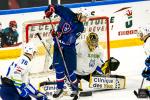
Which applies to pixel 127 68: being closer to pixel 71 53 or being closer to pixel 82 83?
pixel 82 83

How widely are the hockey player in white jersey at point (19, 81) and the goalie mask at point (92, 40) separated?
56.0 inches

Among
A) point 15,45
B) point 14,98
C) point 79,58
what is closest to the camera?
point 14,98

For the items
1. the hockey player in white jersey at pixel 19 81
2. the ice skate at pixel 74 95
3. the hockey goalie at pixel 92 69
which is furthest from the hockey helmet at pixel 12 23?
the hockey player in white jersey at pixel 19 81

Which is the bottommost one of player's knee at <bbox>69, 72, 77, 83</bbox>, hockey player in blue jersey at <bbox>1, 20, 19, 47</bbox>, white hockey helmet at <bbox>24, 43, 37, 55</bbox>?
player's knee at <bbox>69, 72, 77, 83</bbox>

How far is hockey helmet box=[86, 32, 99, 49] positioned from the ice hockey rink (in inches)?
23.4

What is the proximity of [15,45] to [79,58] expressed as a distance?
1585 mm

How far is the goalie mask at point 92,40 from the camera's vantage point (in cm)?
789

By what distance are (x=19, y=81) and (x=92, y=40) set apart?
1.63 m

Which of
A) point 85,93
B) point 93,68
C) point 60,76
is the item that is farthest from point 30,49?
point 93,68

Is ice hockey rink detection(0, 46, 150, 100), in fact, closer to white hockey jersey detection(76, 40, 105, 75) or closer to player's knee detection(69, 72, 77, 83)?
player's knee detection(69, 72, 77, 83)

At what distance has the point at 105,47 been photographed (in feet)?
30.0

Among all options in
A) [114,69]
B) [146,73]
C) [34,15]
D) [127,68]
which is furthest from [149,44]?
[34,15]

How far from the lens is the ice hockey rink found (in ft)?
25.4

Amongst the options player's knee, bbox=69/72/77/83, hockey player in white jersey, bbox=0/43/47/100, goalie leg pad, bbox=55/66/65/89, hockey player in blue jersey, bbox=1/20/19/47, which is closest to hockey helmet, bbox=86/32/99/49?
player's knee, bbox=69/72/77/83
